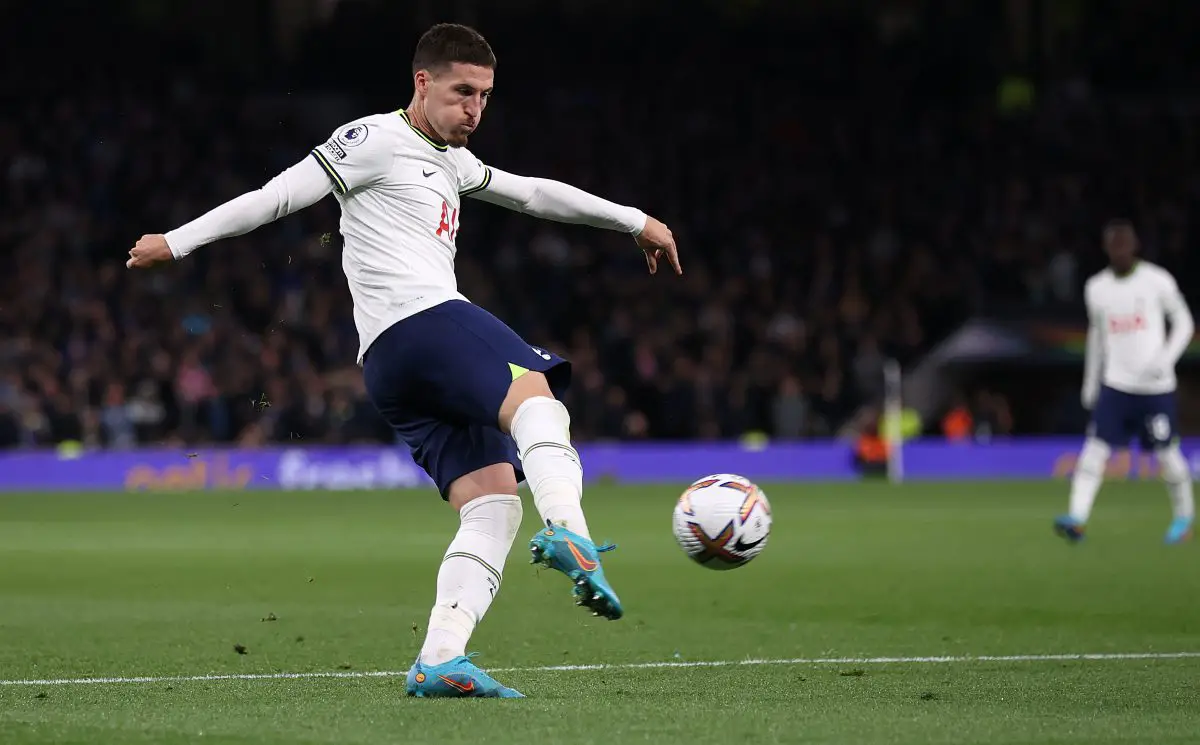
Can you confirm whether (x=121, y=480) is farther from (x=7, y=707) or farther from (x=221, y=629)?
(x=7, y=707)

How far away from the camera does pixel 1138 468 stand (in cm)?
2578

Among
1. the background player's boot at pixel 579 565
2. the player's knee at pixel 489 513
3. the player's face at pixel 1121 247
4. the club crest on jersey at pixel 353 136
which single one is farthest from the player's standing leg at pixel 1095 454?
the background player's boot at pixel 579 565

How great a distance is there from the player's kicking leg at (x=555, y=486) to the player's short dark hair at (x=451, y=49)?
104 centimetres

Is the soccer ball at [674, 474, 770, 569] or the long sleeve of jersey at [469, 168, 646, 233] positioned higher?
the long sleeve of jersey at [469, 168, 646, 233]

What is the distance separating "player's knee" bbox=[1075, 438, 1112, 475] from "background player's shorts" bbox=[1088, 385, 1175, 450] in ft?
0.20

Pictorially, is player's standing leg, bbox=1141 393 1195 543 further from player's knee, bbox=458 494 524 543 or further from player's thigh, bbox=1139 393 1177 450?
player's knee, bbox=458 494 524 543

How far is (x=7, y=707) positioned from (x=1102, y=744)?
3.40 metres

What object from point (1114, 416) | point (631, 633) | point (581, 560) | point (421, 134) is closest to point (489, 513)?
point (581, 560)

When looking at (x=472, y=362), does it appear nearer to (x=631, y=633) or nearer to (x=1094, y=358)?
(x=631, y=633)

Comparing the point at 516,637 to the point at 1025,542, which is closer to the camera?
the point at 516,637

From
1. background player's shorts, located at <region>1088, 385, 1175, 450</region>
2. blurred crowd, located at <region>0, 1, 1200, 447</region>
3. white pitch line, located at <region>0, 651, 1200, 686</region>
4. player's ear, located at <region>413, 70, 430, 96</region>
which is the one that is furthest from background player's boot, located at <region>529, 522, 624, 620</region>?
blurred crowd, located at <region>0, 1, 1200, 447</region>

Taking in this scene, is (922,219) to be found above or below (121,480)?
above

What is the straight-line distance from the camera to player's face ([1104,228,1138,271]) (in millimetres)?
14203

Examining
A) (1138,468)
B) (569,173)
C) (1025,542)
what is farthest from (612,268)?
(1025,542)
